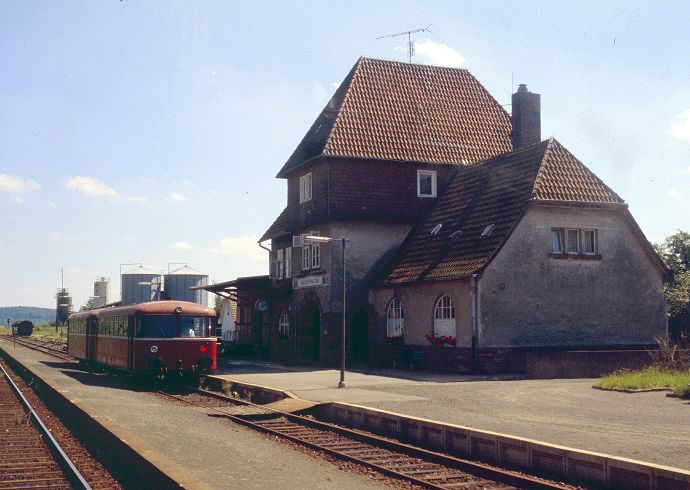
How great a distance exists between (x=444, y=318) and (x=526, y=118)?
38.9ft

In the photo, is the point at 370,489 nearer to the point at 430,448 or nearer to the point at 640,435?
the point at 430,448

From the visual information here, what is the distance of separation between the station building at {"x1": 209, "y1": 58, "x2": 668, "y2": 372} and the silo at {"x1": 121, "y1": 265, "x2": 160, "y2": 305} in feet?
80.1

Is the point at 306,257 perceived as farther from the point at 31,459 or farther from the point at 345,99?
the point at 31,459

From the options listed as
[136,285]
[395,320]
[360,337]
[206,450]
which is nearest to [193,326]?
[395,320]

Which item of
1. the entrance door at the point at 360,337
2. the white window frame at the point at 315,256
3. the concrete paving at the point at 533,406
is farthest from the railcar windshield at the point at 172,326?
the white window frame at the point at 315,256

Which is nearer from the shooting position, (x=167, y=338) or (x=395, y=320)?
(x=167, y=338)

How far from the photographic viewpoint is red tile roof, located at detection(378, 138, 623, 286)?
26.9 meters

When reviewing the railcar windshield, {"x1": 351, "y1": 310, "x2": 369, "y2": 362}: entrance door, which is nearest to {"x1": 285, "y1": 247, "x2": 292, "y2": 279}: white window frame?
{"x1": 351, "y1": 310, "x2": 369, "y2": 362}: entrance door

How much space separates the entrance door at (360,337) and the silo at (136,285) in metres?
33.7

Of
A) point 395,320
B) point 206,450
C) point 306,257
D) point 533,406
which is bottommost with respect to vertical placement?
point 206,450

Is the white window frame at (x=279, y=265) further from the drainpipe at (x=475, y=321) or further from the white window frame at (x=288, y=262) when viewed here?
the drainpipe at (x=475, y=321)

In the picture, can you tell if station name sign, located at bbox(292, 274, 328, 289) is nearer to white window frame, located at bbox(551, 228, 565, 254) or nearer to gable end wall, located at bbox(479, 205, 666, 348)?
gable end wall, located at bbox(479, 205, 666, 348)

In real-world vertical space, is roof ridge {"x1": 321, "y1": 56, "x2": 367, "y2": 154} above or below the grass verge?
above

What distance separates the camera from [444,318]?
91.0 ft
